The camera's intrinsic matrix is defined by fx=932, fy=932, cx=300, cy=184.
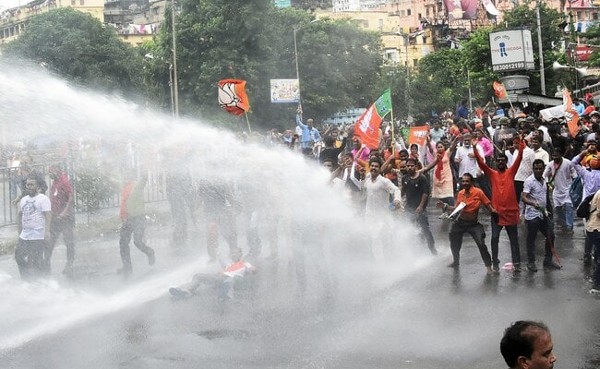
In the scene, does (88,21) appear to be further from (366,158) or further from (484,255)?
(484,255)

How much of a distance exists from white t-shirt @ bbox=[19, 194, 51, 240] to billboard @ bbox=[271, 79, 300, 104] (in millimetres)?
38202

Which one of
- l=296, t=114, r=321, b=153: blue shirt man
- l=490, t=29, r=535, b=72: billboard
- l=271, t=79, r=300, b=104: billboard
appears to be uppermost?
l=490, t=29, r=535, b=72: billboard

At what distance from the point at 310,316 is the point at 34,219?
14.0 feet

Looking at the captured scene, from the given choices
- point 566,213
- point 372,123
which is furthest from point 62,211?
point 566,213

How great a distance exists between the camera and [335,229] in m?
13.5

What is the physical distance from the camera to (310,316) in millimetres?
10211

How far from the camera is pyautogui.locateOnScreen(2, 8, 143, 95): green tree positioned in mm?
56188

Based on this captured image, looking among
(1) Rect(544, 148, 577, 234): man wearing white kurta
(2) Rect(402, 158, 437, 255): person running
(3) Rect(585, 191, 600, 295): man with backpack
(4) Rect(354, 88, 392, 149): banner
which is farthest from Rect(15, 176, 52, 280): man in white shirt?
(1) Rect(544, 148, 577, 234): man wearing white kurta

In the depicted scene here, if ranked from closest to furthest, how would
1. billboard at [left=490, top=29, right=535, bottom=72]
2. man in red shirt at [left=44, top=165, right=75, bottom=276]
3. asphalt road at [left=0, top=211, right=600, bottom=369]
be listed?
asphalt road at [left=0, top=211, right=600, bottom=369] → man in red shirt at [left=44, top=165, right=75, bottom=276] → billboard at [left=490, top=29, right=535, bottom=72]

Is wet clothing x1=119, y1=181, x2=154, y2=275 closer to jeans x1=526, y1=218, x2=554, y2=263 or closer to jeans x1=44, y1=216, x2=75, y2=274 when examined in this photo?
jeans x1=44, y1=216, x2=75, y2=274

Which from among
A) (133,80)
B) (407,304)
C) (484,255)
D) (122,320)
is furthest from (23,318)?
(133,80)

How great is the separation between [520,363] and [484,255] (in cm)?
858

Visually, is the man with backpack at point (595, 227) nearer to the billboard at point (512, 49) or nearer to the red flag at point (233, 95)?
the red flag at point (233, 95)

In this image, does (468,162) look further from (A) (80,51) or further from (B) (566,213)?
(A) (80,51)
